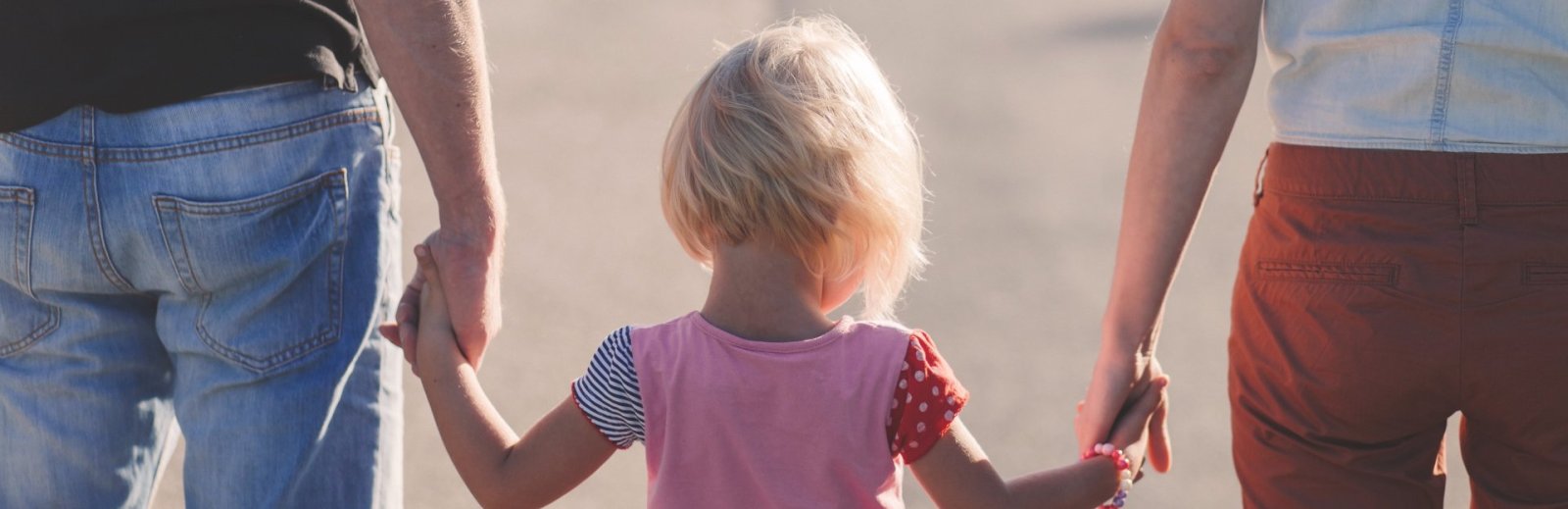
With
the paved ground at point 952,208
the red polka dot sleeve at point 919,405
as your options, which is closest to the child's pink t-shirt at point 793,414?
the red polka dot sleeve at point 919,405

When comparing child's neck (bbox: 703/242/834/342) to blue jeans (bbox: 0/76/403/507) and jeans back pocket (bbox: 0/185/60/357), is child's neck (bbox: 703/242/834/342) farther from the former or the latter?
jeans back pocket (bbox: 0/185/60/357)

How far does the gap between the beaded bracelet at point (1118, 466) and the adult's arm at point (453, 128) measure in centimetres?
86

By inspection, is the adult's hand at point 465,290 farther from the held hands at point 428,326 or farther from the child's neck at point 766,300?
the child's neck at point 766,300

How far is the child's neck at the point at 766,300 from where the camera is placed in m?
1.95

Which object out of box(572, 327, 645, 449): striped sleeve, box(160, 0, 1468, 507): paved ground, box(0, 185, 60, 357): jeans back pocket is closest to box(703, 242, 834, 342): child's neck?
box(572, 327, 645, 449): striped sleeve

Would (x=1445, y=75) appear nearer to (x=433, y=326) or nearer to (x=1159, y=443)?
(x=1159, y=443)

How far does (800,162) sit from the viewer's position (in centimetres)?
193

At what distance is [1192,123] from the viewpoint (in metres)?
2.26

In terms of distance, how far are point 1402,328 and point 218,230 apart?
1.46 metres

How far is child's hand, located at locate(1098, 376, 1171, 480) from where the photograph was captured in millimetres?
2344

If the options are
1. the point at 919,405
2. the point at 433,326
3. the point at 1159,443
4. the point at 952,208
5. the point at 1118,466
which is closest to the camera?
the point at 919,405

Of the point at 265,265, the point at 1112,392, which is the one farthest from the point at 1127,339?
the point at 265,265

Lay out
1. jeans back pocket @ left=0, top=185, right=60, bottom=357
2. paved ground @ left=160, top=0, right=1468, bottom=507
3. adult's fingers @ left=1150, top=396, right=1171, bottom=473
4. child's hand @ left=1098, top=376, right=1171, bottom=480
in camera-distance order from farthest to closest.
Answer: paved ground @ left=160, top=0, right=1468, bottom=507
adult's fingers @ left=1150, top=396, right=1171, bottom=473
child's hand @ left=1098, top=376, right=1171, bottom=480
jeans back pocket @ left=0, top=185, right=60, bottom=357

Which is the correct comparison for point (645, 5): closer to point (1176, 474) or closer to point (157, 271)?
point (1176, 474)
